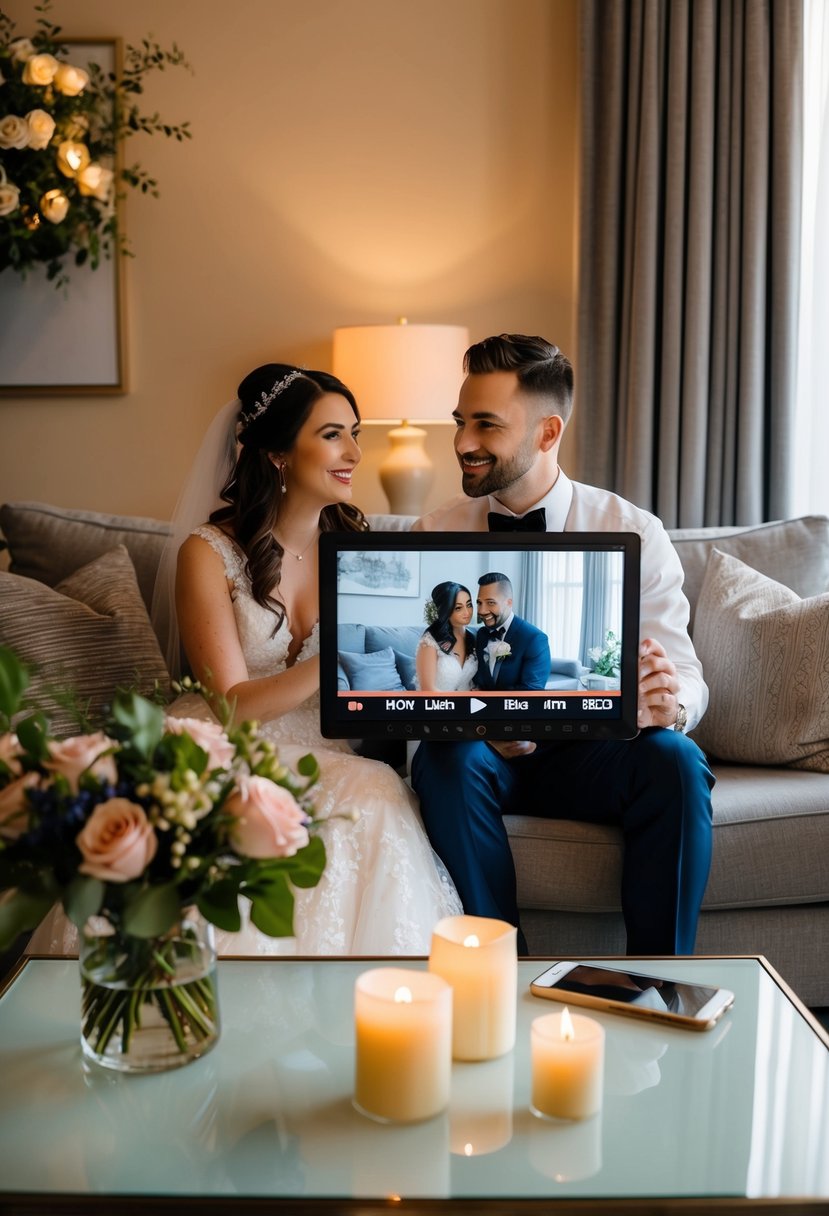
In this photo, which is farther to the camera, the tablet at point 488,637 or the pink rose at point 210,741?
the tablet at point 488,637

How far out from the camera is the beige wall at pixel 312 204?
3449 mm

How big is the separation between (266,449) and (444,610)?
2.23 ft

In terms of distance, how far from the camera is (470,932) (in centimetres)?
124

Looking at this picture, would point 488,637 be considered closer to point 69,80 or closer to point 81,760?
point 81,760

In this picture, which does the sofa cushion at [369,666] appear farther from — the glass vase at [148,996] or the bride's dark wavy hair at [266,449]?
the glass vase at [148,996]

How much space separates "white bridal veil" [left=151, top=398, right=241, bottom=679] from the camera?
2.35 m

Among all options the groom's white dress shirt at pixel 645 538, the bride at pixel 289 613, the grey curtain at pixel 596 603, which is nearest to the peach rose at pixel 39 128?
the bride at pixel 289 613

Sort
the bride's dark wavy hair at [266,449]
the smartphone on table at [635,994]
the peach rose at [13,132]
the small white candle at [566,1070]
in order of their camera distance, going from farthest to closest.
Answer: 1. the peach rose at [13,132]
2. the bride's dark wavy hair at [266,449]
3. the smartphone on table at [635,994]
4. the small white candle at [566,1070]

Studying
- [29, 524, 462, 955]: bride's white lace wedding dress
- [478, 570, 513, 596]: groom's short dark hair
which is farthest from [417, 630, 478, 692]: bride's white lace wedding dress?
[29, 524, 462, 955]: bride's white lace wedding dress

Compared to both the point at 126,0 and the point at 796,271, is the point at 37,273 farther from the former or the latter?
the point at 796,271

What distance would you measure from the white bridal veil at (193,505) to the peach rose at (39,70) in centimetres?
128

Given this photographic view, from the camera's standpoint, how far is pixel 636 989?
4.43ft

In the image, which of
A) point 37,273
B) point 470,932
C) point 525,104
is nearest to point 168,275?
point 37,273

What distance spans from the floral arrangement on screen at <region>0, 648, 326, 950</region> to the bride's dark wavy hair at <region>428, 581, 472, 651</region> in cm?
71
